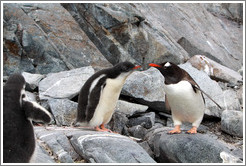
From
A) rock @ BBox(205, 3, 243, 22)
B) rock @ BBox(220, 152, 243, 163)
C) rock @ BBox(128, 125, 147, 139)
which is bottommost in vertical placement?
rock @ BBox(128, 125, 147, 139)

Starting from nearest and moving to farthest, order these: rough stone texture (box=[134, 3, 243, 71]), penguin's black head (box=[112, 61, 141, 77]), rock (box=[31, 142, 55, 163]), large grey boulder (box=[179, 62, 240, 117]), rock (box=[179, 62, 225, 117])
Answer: rock (box=[31, 142, 55, 163])
penguin's black head (box=[112, 61, 141, 77])
rock (box=[179, 62, 225, 117])
large grey boulder (box=[179, 62, 240, 117])
rough stone texture (box=[134, 3, 243, 71])

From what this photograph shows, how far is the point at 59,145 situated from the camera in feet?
10.8

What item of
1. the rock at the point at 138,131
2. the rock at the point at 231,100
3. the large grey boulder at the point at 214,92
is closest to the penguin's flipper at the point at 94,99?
the rock at the point at 138,131

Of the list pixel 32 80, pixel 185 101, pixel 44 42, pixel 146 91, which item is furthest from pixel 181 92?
pixel 44 42

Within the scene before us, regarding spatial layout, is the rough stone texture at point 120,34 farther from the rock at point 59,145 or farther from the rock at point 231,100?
the rock at point 59,145

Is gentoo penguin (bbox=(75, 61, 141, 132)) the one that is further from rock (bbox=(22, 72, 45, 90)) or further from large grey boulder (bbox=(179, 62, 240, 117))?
large grey boulder (bbox=(179, 62, 240, 117))

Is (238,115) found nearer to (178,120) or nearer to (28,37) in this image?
(178,120)

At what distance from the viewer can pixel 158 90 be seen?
532cm

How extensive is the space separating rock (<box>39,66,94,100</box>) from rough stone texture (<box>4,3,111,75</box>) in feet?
1.26

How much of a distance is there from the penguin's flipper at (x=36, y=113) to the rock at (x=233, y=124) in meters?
3.21

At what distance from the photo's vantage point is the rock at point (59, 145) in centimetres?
315

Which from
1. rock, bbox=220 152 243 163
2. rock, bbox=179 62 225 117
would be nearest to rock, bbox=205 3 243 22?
rock, bbox=179 62 225 117

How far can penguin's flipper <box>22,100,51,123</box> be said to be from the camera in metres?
2.55

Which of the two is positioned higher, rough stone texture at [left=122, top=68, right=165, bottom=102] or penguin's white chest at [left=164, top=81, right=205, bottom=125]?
penguin's white chest at [left=164, top=81, right=205, bottom=125]
